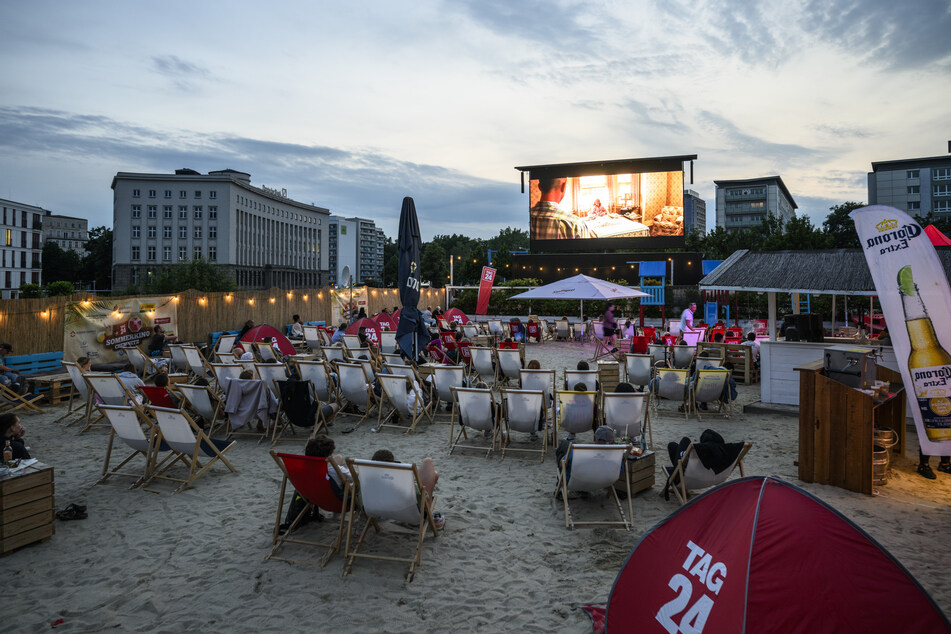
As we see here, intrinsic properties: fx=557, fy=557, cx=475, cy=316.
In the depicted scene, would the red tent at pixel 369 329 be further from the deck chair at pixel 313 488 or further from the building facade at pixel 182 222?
the building facade at pixel 182 222

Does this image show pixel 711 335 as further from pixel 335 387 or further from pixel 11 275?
pixel 11 275

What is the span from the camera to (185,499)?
5.12m

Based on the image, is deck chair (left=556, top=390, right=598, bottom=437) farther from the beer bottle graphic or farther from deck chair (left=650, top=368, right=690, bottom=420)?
the beer bottle graphic

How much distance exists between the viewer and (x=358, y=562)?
13.1 ft

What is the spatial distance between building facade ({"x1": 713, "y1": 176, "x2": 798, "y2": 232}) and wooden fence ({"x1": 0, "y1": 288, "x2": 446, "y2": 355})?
312ft

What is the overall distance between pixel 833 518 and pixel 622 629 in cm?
107

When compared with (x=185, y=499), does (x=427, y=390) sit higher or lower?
higher

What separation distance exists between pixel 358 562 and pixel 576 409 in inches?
120

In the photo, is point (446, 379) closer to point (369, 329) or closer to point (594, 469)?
point (594, 469)

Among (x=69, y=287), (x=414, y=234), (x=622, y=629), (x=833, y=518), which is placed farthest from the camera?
(x=69, y=287)

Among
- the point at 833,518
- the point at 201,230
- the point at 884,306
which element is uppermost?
the point at 201,230

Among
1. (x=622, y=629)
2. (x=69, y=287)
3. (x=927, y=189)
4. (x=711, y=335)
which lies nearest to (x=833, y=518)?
(x=622, y=629)

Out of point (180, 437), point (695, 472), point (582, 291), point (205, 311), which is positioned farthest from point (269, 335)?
point (695, 472)

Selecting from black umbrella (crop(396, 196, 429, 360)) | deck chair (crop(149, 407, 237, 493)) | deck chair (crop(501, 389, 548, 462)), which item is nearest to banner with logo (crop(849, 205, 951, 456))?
deck chair (crop(501, 389, 548, 462))
